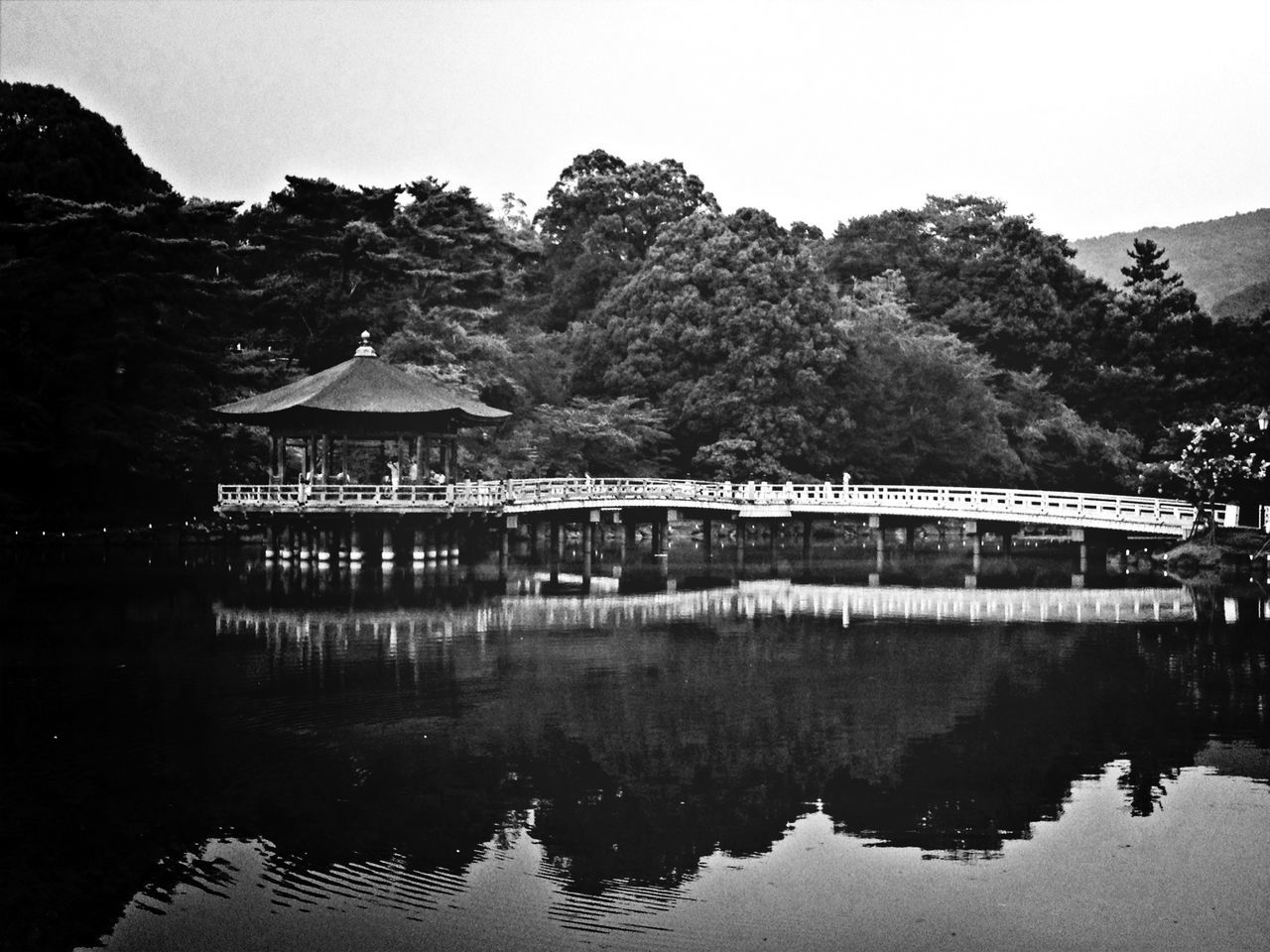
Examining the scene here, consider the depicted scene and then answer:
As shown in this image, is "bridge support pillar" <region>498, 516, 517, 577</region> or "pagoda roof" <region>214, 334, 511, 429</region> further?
"bridge support pillar" <region>498, 516, 517, 577</region>

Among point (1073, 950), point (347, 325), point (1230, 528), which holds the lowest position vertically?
point (1073, 950)

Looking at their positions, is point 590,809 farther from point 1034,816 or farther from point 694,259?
point 694,259

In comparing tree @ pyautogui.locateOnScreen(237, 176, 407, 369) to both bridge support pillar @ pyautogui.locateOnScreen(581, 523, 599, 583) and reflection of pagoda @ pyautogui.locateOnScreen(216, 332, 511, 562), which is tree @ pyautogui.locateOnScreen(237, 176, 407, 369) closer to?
reflection of pagoda @ pyautogui.locateOnScreen(216, 332, 511, 562)

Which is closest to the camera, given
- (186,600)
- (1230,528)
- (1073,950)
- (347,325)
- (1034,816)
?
(1073,950)

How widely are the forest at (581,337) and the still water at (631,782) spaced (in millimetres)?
16412

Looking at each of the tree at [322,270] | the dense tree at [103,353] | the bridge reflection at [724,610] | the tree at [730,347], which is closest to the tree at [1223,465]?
the bridge reflection at [724,610]

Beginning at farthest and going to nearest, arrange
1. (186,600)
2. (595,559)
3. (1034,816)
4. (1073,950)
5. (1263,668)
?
(595,559), (186,600), (1263,668), (1034,816), (1073,950)

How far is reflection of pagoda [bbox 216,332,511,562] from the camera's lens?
126 ft

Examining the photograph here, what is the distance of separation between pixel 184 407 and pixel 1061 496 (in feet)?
86.1

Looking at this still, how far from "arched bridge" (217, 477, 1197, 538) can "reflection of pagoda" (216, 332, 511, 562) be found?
2.6 inches

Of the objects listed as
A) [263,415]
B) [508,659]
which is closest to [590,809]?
[508,659]

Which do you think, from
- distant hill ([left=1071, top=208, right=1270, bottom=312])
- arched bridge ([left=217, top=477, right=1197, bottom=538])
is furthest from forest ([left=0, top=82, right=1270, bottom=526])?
distant hill ([left=1071, top=208, right=1270, bottom=312])

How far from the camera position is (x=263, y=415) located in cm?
3931

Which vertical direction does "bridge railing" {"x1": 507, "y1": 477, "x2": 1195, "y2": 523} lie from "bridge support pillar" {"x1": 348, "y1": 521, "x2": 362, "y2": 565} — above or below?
above
